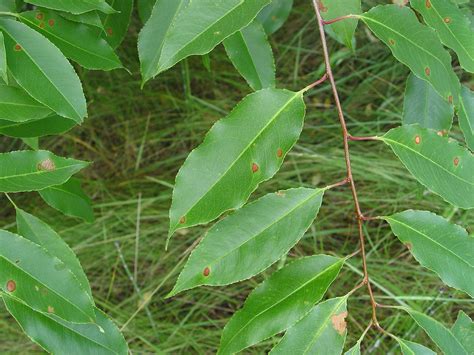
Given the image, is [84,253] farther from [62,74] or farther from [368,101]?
[62,74]

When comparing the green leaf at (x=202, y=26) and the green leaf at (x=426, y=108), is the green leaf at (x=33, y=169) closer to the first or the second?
the green leaf at (x=202, y=26)

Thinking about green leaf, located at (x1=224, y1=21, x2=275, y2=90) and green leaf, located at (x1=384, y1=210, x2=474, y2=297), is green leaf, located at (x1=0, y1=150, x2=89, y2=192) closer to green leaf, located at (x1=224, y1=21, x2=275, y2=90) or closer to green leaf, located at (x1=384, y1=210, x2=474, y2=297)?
green leaf, located at (x1=224, y1=21, x2=275, y2=90)

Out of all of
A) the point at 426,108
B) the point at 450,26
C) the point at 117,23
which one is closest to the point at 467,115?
the point at 426,108

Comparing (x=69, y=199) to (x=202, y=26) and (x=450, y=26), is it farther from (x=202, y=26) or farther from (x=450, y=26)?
(x=450, y=26)

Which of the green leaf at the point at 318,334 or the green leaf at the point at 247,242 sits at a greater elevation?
the green leaf at the point at 247,242

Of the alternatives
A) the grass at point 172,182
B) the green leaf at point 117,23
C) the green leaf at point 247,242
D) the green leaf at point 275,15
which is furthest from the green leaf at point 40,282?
A: the grass at point 172,182
